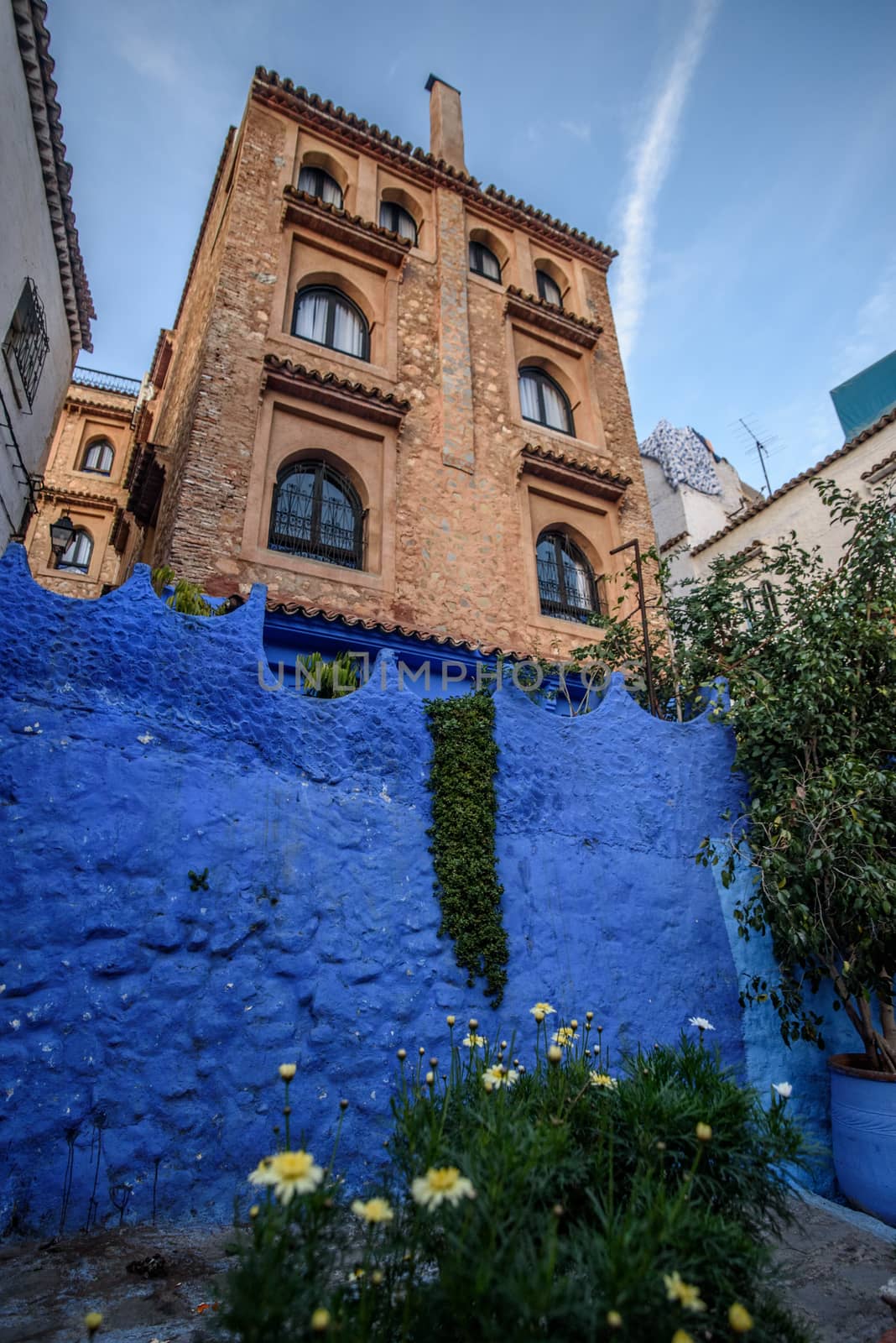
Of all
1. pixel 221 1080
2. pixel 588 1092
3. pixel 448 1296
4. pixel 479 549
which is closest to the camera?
pixel 448 1296

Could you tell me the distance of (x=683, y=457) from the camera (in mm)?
19141

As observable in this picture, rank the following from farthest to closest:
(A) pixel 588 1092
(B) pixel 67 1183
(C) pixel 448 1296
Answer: (B) pixel 67 1183 < (A) pixel 588 1092 < (C) pixel 448 1296

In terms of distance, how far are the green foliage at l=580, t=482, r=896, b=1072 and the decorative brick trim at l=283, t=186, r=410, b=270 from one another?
814cm

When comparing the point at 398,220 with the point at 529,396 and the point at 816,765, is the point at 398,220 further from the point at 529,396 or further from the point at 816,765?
the point at 816,765

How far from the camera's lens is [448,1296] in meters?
1.71

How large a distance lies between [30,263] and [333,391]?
453 cm

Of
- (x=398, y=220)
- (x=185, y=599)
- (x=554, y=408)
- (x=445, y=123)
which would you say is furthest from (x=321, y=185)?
(x=185, y=599)

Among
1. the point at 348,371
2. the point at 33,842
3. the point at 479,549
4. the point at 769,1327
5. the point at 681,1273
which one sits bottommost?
the point at 769,1327

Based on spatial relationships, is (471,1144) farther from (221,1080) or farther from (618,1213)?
(221,1080)

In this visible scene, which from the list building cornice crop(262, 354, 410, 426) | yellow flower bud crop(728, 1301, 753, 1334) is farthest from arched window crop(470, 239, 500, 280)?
yellow flower bud crop(728, 1301, 753, 1334)

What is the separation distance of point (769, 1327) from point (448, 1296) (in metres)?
1.12

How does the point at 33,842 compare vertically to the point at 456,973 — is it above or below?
above

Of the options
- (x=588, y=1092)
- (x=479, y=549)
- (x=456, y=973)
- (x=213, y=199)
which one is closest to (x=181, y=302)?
(x=213, y=199)

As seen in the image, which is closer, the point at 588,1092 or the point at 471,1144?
the point at 471,1144
